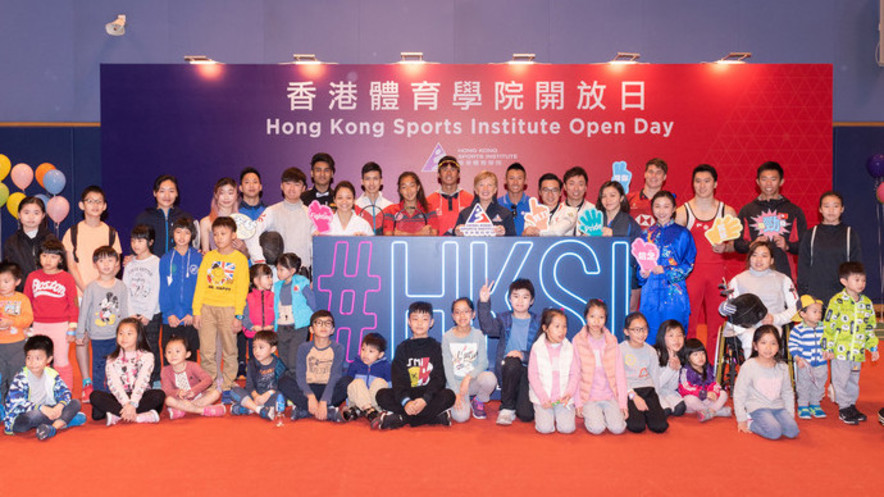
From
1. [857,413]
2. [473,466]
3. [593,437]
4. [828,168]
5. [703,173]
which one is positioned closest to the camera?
[473,466]

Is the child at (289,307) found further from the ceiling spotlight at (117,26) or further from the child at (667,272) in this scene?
the ceiling spotlight at (117,26)

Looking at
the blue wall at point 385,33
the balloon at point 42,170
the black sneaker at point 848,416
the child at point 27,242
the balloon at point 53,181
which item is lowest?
the black sneaker at point 848,416

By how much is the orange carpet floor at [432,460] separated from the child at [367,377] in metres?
0.14

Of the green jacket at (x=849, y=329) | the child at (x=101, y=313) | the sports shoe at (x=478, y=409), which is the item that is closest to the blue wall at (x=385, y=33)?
the child at (x=101, y=313)

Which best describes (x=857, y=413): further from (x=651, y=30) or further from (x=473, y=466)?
(x=651, y=30)

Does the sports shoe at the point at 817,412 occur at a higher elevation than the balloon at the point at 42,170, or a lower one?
lower

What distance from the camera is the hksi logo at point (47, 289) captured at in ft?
19.1

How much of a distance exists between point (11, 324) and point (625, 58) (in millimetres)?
8281

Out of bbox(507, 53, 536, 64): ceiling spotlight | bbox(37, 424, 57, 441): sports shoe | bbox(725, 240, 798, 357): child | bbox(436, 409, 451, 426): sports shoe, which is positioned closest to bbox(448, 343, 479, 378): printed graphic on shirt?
bbox(436, 409, 451, 426): sports shoe

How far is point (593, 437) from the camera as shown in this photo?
5.04 metres

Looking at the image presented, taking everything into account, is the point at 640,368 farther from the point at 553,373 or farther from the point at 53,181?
the point at 53,181

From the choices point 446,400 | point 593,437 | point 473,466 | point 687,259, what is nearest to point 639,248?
point 687,259

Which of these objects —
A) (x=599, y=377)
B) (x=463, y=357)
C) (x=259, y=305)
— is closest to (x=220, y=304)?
(x=259, y=305)

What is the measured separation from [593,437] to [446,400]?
1.09 meters
